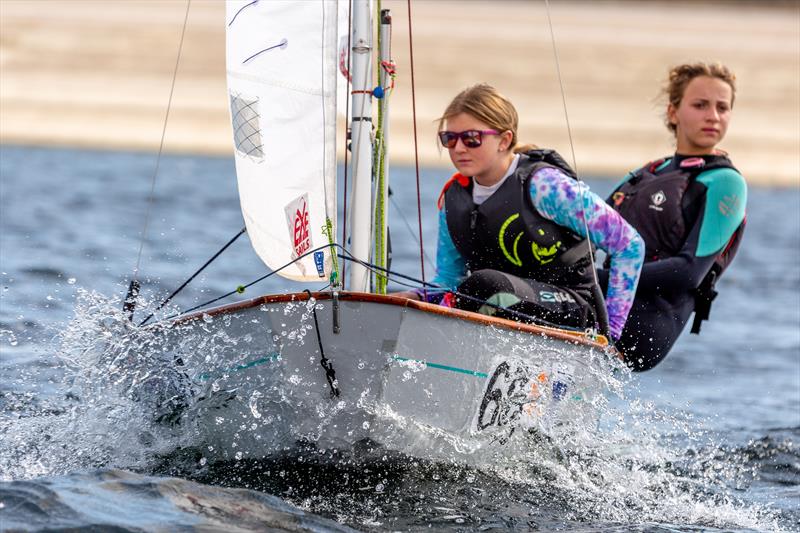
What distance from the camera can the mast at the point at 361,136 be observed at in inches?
174

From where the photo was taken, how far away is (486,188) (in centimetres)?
486

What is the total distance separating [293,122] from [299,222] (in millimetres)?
354

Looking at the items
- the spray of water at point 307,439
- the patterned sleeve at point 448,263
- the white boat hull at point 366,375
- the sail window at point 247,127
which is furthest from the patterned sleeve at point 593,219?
the sail window at point 247,127

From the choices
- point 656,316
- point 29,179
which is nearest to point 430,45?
point 29,179

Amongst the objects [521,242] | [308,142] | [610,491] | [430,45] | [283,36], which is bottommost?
[610,491]

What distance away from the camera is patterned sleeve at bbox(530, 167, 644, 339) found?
4.64 meters

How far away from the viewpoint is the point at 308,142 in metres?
4.41

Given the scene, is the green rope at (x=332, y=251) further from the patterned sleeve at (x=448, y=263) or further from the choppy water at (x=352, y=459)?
the patterned sleeve at (x=448, y=263)

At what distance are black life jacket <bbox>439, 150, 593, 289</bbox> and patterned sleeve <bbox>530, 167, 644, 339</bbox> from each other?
49 millimetres

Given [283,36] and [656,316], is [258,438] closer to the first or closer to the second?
[283,36]

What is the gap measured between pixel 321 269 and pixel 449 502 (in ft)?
3.05

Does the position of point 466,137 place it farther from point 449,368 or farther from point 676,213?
point 676,213

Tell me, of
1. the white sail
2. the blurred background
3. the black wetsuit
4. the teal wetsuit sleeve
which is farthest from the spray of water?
the blurred background

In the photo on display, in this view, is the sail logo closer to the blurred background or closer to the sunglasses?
the sunglasses
